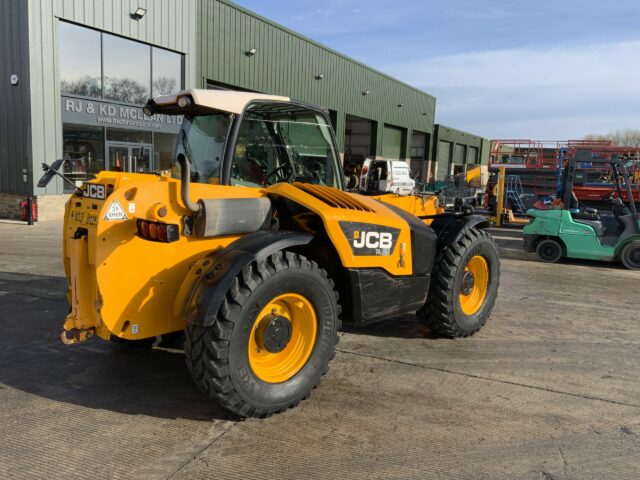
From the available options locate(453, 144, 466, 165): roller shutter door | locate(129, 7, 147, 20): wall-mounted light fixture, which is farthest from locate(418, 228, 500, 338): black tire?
locate(453, 144, 466, 165): roller shutter door

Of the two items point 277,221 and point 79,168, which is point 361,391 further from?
point 79,168

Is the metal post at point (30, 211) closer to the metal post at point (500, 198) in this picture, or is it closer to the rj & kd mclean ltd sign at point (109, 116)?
the rj & kd mclean ltd sign at point (109, 116)

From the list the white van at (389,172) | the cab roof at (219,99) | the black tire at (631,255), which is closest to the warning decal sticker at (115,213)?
the cab roof at (219,99)

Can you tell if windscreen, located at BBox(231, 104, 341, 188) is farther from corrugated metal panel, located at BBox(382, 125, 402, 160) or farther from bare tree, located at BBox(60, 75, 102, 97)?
corrugated metal panel, located at BBox(382, 125, 402, 160)

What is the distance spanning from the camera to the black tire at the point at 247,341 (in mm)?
3049

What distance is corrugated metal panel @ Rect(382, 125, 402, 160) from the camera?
33.9m

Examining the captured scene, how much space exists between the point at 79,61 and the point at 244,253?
578 inches

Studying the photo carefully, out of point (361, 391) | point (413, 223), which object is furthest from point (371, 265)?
point (361, 391)

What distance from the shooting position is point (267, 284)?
10.4ft

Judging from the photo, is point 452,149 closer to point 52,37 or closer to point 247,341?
point 52,37

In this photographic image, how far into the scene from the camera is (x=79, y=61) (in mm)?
15227

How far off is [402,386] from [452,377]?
1.51 feet

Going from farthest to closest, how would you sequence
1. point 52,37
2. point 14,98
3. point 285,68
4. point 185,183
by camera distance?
point 285,68 < point 14,98 < point 52,37 < point 185,183

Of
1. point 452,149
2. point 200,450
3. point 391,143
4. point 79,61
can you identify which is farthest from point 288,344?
point 452,149
